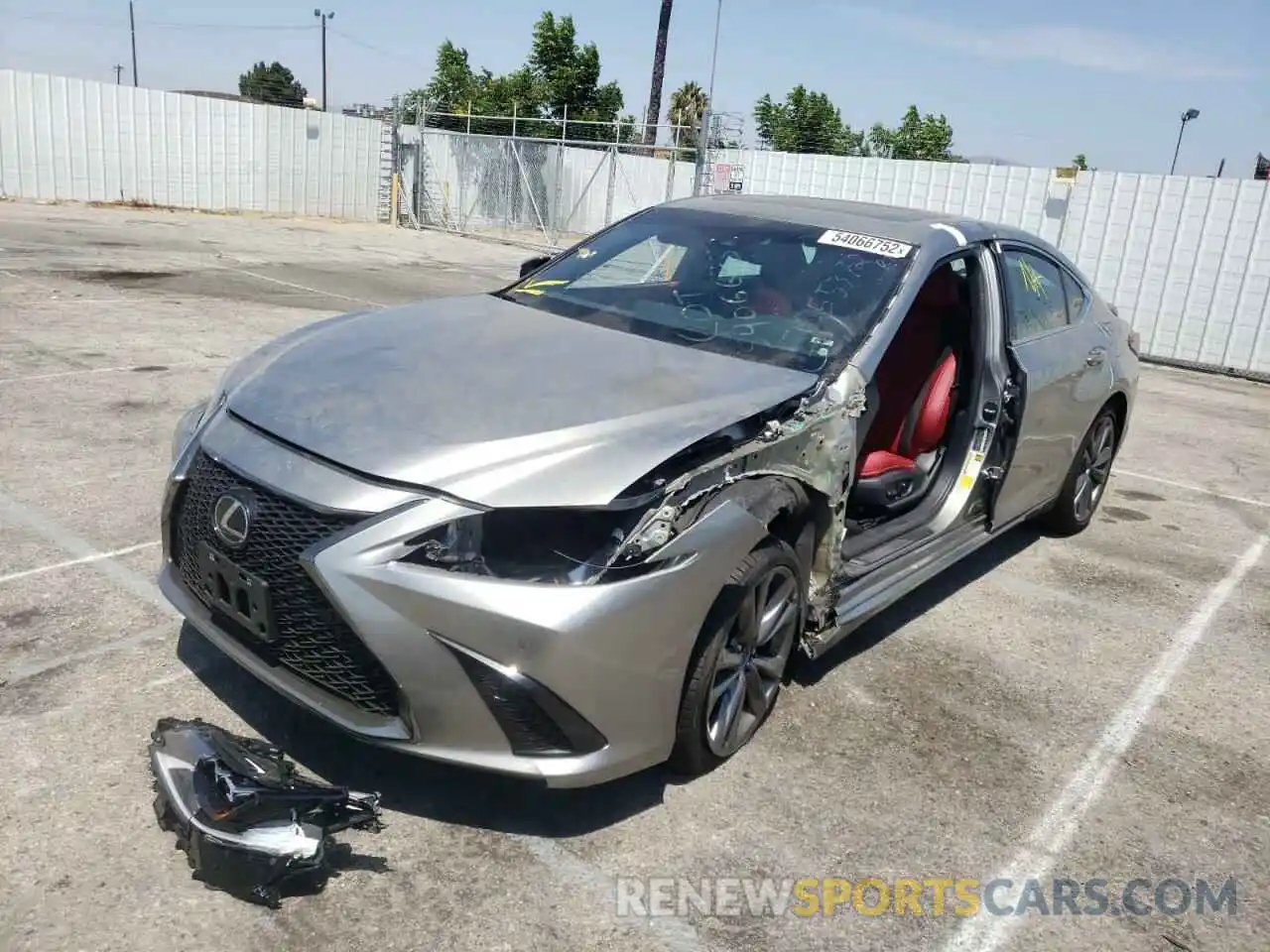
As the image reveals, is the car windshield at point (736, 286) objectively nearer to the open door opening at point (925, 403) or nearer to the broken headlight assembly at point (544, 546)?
the open door opening at point (925, 403)

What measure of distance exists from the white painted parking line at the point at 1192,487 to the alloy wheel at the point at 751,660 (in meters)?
4.99

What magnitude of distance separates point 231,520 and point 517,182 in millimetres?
24388

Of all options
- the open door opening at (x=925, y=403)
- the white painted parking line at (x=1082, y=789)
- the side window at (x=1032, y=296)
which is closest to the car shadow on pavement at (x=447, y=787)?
the white painted parking line at (x=1082, y=789)

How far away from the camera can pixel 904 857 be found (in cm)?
292

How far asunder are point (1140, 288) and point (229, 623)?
13.5 meters

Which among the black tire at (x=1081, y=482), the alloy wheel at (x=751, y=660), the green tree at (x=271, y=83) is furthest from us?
the green tree at (x=271, y=83)

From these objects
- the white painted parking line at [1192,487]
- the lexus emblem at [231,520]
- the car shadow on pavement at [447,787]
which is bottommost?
the car shadow on pavement at [447,787]

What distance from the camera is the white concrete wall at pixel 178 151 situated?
23.0 m

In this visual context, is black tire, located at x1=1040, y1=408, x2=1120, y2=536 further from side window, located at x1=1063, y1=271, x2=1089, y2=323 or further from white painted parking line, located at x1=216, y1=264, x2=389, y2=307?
white painted parking line, located at x1=216, y1=264, x2=389, y2=307

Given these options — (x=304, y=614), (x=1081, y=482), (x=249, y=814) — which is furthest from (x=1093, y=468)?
(x=249, y=814)

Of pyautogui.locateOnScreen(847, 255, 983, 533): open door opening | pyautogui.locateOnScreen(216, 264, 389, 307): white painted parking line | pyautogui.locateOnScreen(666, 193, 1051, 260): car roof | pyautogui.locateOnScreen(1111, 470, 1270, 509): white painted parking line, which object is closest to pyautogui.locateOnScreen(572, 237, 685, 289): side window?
pyautogui.locateOnScreen(666, 193, 1051, 260): car roof

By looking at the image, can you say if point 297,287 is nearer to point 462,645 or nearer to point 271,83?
point 462,645

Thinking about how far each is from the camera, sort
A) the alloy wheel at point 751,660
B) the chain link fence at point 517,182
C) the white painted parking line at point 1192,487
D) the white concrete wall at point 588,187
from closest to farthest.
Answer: the alloy wheel at point 751,660 < the white painted parking line at point 1192,487 < the white concrete wall at point 588,187 < the chain link fence at point 517,182

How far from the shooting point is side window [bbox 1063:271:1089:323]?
5293 millimetres
